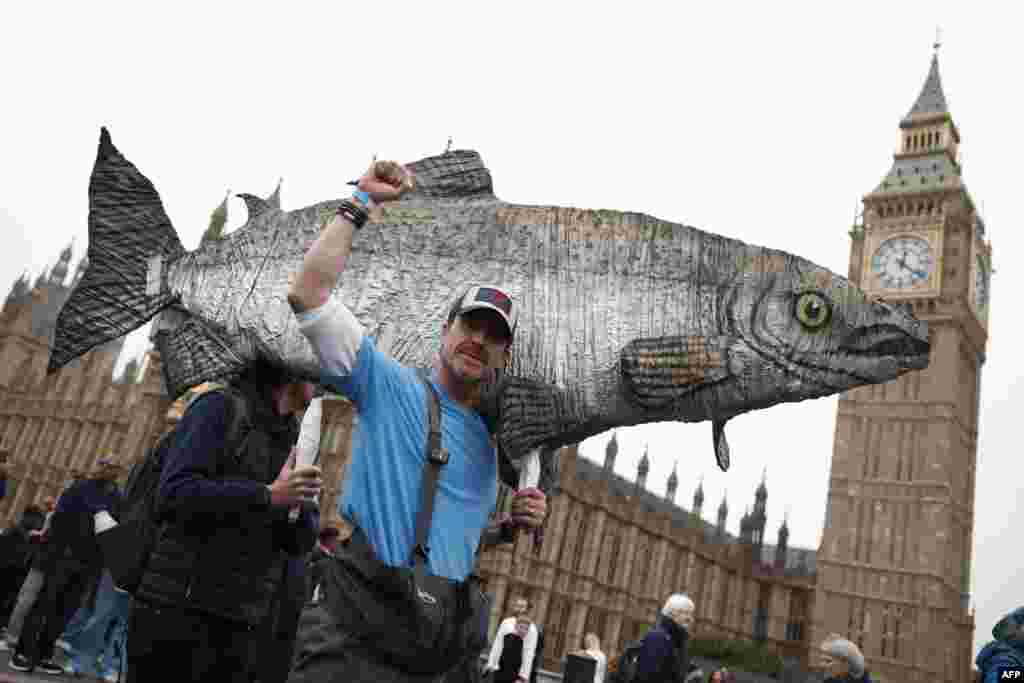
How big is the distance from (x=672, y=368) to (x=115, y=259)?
204 cm

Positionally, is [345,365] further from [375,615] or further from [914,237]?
[914,237]

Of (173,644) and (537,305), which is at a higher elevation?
(537,305)

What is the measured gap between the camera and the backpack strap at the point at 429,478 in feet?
5.60

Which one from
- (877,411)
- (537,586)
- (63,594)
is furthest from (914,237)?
(63,594)

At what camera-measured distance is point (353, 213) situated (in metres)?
1.83

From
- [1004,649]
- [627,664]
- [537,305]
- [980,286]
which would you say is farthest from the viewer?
[980,286]

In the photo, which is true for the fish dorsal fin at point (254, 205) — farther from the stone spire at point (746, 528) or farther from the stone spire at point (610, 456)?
the stone spire at point (746, 528)

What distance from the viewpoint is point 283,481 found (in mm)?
2145

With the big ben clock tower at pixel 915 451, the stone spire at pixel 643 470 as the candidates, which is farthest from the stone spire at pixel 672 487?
the big ben clock tower at pixel 915 451

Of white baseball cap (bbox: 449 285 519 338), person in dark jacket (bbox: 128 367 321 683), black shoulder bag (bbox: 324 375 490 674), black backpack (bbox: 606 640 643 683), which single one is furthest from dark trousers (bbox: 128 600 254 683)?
black backpack (bbox: 606 640 643 683)

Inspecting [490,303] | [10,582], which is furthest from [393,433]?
[10,582]

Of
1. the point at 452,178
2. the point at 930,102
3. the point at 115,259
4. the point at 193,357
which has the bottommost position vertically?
the point at 193,357

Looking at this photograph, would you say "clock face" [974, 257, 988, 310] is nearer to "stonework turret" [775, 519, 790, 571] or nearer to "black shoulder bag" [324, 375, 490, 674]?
"stonework turret" [775, 519, 790, 571]

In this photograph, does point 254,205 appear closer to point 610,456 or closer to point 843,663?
point 843,663
